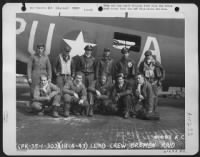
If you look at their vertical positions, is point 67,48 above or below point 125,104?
above

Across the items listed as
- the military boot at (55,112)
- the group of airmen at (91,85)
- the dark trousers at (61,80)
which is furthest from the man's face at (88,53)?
the military boot at (55,112)

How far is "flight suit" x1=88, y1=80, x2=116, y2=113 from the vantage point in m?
→ 0.87

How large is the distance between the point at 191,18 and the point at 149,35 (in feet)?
0.51

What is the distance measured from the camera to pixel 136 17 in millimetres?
882

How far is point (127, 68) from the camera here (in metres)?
0.88

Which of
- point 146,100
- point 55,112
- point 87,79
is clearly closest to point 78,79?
point 87,79

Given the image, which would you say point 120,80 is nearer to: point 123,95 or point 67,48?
point 123,95

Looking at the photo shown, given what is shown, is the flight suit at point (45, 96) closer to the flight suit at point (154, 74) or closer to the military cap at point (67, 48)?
the military cap at point (67, 48)

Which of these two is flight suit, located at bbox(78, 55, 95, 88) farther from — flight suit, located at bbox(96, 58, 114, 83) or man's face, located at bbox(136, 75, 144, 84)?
man's face, located at bbox(136, 75, 144, 84)

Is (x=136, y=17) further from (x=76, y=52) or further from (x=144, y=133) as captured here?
(x=144, y=133)

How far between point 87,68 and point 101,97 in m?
0.11

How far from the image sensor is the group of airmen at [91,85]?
868 mm

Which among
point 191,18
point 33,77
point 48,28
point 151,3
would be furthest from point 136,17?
point 33,77

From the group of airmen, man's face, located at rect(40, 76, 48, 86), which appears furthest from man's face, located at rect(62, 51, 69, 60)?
man's face, located at rect(40, 76, 48, 86)
